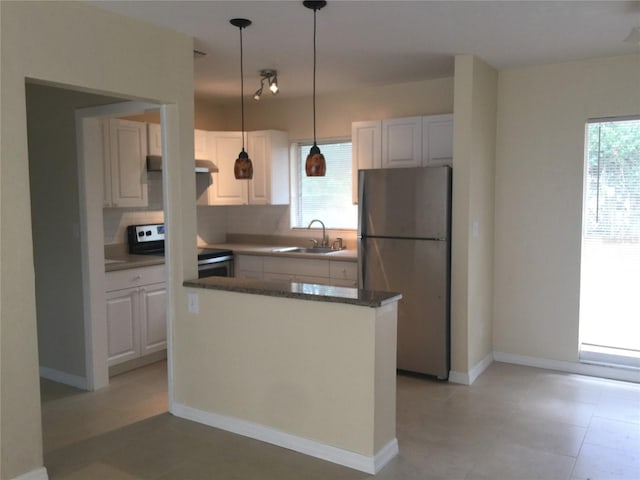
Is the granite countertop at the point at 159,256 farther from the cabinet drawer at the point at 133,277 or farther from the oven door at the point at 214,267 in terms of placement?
the oven door at the point at 214,267

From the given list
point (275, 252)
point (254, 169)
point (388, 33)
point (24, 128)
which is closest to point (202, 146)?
point (254, 169)

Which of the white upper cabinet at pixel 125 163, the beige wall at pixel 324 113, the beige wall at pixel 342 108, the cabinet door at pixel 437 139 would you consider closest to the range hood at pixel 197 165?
the white upper cabinet at pixel 125 163

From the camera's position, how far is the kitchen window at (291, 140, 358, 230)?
5.40 m

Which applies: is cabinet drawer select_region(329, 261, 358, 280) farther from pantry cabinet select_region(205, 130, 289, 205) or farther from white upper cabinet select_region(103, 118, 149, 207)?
white upper cabinet select_region(103, 118, 149, 207)

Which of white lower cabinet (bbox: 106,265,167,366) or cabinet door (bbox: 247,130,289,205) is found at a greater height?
cabinet door (bbox: 247,130,289,205)

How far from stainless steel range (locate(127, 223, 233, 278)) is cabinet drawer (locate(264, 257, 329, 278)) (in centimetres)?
42

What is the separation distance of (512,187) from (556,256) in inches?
26.5

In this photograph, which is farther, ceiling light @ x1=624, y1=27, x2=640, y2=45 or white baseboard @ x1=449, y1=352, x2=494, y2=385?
white baseboard @ x1=449, y1=352, x2=494, y2=385

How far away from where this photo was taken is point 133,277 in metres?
4.37

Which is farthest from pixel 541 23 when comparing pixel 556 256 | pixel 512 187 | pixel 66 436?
pixel 66 436

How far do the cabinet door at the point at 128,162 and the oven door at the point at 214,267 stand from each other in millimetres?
763

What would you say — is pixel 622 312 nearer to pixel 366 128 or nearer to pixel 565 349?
pixel 565 349

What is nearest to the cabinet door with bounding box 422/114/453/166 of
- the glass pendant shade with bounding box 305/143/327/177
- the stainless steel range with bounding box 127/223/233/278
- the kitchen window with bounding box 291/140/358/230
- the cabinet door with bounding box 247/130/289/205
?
the kitchen window with bounding box 291/140/358/230

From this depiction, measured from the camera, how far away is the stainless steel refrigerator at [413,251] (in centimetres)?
409
